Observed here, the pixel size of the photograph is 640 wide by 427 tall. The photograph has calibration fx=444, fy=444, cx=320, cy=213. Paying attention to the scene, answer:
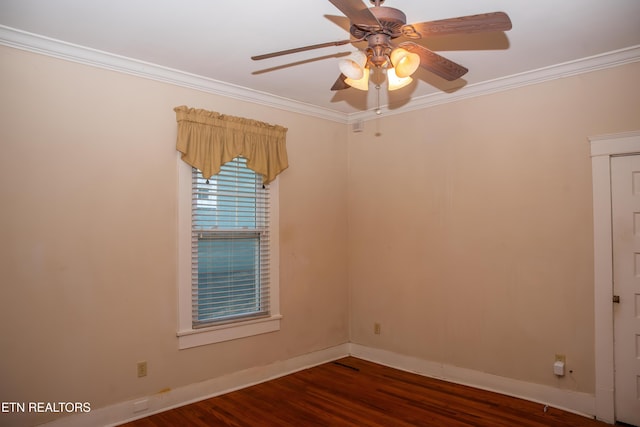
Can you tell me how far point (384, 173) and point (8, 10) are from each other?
11.2 ft

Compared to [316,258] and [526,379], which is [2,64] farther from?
[526,379]

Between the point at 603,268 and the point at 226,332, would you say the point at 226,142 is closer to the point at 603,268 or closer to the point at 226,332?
the point at 226,332

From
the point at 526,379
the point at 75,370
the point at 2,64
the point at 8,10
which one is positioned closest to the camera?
the point at 8,10

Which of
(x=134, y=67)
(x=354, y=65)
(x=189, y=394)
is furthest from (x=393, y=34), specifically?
(x=189, y=394)

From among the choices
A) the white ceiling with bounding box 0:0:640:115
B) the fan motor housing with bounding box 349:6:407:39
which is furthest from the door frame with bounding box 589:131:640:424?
the fan motor housing with bounding box 349:6:407:39

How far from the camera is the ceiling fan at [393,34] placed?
1988 mm

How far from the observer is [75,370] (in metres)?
3.15

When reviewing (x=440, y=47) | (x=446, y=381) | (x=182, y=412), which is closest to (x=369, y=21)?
(x=440, y=47)

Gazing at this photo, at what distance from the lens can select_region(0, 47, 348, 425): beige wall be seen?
2951 millimetres

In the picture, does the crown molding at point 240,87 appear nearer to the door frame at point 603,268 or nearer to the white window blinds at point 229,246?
the door frame at point 603,268

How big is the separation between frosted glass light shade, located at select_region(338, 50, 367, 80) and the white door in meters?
2.27

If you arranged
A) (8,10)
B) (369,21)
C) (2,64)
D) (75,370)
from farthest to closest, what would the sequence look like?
(75,370)
(2,64)
(8,10)
(369,21)

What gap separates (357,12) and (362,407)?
2976 mm
